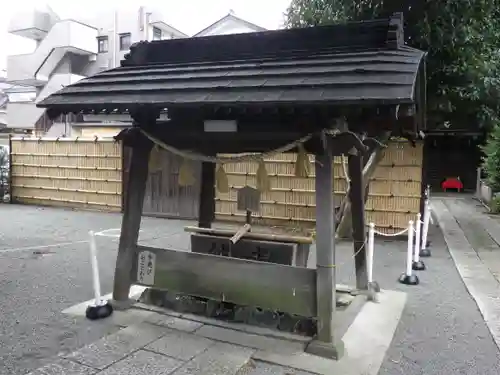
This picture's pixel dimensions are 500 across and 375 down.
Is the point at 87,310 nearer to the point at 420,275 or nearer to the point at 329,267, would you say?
the point at 329,267

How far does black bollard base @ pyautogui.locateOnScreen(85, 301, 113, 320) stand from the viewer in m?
4.62

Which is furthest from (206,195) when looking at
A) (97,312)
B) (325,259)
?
(325,259)

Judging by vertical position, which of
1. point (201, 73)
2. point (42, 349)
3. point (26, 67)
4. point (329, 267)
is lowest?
point (42, 349)

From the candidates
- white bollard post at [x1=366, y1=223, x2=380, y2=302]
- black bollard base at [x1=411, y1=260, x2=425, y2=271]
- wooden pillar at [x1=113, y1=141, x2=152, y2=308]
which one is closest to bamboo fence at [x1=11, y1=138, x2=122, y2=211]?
wooden pillar at [x1=113, y1=141, x2=152, y2=308]

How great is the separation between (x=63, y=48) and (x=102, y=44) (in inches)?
104

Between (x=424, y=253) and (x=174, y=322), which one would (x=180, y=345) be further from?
(x=424, y=253)

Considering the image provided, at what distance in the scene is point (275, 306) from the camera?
4.14 meters

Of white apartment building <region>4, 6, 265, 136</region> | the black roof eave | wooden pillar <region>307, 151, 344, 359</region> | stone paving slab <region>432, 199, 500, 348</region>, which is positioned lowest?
stone paving slab <region>432, 199, 500, 348</region>

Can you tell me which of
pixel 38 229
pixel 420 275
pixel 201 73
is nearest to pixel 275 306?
pixel 201 73

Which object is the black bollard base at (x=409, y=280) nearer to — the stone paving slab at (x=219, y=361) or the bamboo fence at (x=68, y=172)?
the stone paving slab at (x=219, y=361)

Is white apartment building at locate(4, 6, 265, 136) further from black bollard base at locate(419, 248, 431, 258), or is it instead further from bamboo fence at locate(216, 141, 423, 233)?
black bollard base at locate(419, 248, 431, 258)

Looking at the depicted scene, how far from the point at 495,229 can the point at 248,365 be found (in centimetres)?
999

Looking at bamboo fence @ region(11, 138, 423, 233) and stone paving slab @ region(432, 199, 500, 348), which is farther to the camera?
bamboo fence @ region(11, 138, 423, 233)

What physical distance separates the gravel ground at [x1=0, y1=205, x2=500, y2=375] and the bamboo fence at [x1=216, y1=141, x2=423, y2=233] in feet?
2.52
